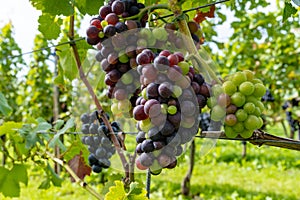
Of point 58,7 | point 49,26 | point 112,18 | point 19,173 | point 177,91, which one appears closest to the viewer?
point 177,91

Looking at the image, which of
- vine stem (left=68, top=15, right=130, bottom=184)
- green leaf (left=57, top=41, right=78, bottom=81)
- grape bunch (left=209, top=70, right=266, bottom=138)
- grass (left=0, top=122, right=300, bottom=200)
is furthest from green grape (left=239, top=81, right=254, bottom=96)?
grass (left=0, top=122, right=300, bottom=200)

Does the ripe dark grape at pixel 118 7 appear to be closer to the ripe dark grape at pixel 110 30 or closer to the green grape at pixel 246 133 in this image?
the ripe dark grape at pixel 110 30

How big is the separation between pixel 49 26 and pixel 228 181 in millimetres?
3609

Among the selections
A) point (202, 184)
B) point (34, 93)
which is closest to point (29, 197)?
point (202, 184)

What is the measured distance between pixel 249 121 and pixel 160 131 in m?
0.16

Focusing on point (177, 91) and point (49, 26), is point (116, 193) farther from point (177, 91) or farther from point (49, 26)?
point (49, 26)

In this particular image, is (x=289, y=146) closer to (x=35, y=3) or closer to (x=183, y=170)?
(x=35, y=3)

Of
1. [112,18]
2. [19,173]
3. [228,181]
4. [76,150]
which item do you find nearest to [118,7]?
[112,18]

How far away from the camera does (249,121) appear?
2.26ft

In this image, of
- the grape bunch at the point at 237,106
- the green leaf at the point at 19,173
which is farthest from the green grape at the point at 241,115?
the green leaf at the point at 19,173

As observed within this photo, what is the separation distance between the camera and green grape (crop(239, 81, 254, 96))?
27.8 inches

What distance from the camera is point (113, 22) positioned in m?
0.77

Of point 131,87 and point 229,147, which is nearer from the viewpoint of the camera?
point 131,87

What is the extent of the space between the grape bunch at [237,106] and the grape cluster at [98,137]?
1.53ft
